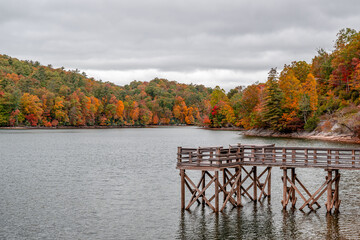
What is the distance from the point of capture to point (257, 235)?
2362 centimetres

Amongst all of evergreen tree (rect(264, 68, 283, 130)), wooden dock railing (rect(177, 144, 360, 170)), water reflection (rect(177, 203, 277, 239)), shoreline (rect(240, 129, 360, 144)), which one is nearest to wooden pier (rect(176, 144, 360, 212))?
wooden dock railing (rect(177, 144, 360, 170))

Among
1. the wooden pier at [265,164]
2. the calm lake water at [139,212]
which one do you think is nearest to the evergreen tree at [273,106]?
the calm lake water at [139,212]

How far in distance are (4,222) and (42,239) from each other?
4.89 metres

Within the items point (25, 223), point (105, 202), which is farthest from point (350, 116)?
point (25, 223)

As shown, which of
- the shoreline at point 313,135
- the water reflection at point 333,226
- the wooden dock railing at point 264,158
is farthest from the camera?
the shoreline at point 313,135

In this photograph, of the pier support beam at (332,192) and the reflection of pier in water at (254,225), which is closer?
the reflection of pier in water at (254,225)

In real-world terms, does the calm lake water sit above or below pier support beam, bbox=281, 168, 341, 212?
below

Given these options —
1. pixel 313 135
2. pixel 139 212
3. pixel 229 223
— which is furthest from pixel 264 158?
pixel 313 135

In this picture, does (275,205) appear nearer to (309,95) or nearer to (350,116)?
(350,116)

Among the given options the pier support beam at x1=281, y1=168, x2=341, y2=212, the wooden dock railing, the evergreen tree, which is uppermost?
the evergreen tree

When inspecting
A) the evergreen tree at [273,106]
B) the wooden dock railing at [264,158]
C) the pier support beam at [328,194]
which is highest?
the evergreen tree at [273,106]

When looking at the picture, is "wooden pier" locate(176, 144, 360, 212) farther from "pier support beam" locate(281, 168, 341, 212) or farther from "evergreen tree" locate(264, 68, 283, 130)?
"evergreen tree" locate(264, 68, 283, 130)

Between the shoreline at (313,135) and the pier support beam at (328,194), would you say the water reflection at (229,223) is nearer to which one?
the pier support beam at (328,194)

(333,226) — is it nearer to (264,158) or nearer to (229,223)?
(229,223)
